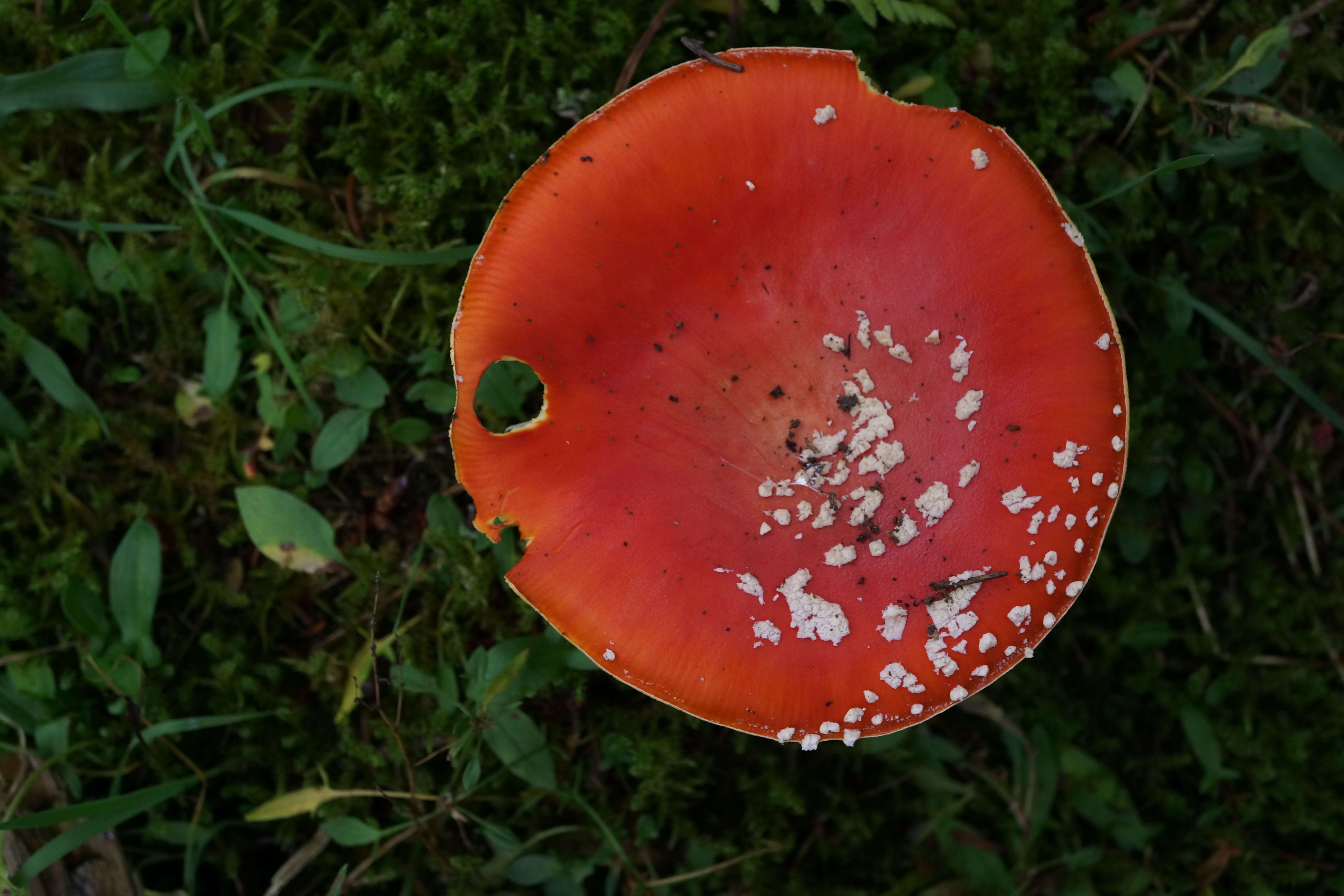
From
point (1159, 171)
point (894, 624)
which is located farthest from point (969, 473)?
point (1159, 171)

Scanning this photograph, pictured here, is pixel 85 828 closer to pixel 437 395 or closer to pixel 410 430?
pixel 410 430

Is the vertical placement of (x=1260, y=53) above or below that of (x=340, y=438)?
above

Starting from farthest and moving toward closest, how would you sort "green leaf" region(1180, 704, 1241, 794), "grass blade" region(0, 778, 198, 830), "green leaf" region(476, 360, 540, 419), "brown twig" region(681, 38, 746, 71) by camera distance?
"green leaf" region(1180, 704, 1241, 794) < "green leaf" region(476, 360, 540, 419) < "grass blade" region(0, 778, 198, 830) < "brown twig" region(681, 38, 746, 71)

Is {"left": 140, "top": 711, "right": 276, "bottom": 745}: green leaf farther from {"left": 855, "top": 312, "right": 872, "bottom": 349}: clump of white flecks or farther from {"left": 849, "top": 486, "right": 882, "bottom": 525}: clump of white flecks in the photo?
{"left": 855, "top": 312, "right": 872, "bottom": 349}: clump of white flecks

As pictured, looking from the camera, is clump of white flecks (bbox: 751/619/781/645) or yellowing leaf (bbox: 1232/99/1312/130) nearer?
clump of white flecks (bbox: 751/619/781/645)

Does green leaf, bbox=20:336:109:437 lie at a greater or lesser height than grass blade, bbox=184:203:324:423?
lesser

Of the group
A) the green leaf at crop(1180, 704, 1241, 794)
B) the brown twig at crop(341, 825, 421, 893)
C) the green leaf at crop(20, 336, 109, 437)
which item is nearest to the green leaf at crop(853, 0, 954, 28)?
the green leaf at crop(1180, 704, 1241, 794)

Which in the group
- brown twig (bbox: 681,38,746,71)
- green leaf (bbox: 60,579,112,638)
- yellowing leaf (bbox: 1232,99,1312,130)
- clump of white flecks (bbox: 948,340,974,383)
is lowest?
green leaf (bbox: 60,579,112,638)

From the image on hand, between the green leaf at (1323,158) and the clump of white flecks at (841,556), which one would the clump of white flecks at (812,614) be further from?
the green leaf at (1323,158)
